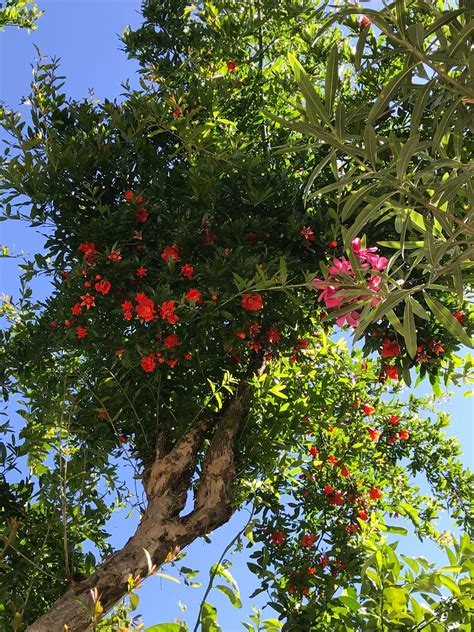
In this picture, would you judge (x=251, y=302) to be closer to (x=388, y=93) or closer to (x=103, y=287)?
(x=103, y=287)

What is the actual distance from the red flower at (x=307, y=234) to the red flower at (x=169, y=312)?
774 mm

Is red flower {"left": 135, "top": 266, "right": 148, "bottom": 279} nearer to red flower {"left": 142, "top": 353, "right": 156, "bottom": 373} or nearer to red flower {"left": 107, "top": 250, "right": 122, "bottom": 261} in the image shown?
red flower {"left": 107, "top": 250, "right": 122, "bottom": 261}


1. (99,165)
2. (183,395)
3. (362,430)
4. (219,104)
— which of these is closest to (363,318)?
(183,395)

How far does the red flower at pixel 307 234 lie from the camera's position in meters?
3.15

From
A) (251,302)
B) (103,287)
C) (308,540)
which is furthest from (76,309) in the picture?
(308,540)

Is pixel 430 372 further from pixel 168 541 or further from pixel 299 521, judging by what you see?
pixel 168 541

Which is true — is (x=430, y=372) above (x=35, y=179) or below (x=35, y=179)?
above

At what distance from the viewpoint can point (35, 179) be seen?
323cm

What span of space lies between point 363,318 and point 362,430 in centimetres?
292

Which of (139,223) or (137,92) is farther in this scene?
(137,92)

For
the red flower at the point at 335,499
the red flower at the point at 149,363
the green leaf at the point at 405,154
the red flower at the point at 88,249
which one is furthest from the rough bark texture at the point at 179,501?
the green leaf at the point at 405,154

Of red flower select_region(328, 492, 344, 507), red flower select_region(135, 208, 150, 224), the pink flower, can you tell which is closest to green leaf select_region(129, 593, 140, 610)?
the pink flower

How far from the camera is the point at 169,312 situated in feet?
9.43

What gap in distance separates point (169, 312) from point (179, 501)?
97cm
